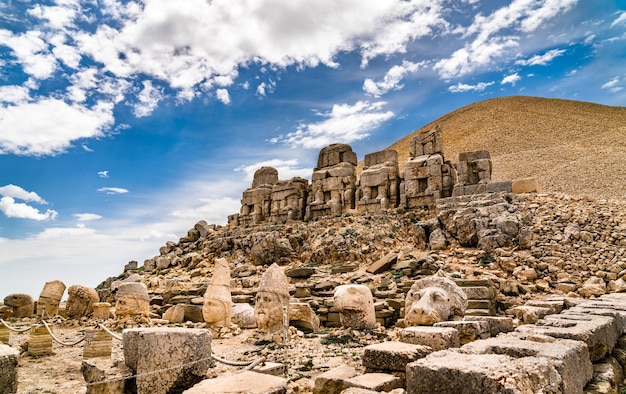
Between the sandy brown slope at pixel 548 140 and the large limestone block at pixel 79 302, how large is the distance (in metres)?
24.8

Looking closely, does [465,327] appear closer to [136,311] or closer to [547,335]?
[547,335]

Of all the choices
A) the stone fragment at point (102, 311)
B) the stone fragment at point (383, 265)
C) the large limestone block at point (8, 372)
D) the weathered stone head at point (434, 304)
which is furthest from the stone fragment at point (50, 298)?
the weathered stone head at point (434, 304)

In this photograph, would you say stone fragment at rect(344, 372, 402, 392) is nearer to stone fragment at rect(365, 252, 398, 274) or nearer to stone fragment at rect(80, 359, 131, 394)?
stone fragment at rect(80, 359, 131, 394)

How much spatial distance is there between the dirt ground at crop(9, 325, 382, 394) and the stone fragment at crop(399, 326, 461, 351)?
1295 millimetres

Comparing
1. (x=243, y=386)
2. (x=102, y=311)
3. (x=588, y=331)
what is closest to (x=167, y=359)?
(x=243, y=386)

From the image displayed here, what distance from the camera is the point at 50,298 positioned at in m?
14.0

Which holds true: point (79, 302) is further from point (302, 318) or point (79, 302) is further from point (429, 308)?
point (429, 308)

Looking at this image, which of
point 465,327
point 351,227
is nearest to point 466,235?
point 351,227

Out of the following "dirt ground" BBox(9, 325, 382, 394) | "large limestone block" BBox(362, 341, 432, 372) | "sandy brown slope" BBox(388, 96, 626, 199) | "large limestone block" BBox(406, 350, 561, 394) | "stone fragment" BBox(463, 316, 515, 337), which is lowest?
"dirt ground" BBox(9, 325, 382, 394)

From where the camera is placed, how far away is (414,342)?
445 centimetres

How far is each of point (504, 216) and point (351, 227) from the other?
6308 mm

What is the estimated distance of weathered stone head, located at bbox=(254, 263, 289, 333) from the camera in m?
8.76

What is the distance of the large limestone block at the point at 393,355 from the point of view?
4.02 m

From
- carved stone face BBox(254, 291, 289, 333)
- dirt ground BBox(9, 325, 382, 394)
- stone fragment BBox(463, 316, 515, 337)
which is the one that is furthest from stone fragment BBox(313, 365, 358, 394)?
carved stone face BBox(254, 291, 289, 333)
